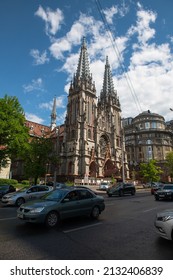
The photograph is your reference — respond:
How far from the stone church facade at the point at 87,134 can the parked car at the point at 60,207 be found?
145 feet

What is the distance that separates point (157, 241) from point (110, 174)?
58.9 meters

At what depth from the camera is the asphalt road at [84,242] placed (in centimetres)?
503

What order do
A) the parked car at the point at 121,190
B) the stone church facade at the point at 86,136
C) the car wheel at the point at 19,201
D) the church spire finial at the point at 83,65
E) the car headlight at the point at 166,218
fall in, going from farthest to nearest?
1. the church spire finial at the point at 83,65
2. the stone church facade at the point at 86,136
3. the parked car at the point at 121,190
4. the car wheel at the point at 19,201
5. the car headlight at the point at 166,218

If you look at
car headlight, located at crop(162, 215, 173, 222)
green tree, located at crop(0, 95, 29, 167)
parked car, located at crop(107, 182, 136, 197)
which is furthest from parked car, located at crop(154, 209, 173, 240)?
green tree, located at crop(0, 95, 29, 167)

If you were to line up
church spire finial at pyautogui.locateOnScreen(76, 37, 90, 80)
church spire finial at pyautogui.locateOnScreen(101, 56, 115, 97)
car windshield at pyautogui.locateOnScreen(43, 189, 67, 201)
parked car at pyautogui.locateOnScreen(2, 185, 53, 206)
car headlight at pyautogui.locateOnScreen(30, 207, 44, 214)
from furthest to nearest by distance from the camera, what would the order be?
church spire finial at pyautogui.locateOnScreen(101, 56, 115, 97)
church spire finial at pyautogui.locateOnScreen(76, 37, 90, 80)
parked car at pyautogui.locateOnScreen(2, 185, 53, 206)
car windshield at pyautogui.locateOnScreen(43, 189, 67, 201)
car headlight at pyautogui.locateOnScreen(30, 207, 44, 214)

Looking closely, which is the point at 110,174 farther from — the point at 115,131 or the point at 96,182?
the point at 115,131

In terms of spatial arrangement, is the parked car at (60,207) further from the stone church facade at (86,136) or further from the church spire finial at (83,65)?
the church spire finial at (83,65)

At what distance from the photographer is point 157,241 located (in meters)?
6.30

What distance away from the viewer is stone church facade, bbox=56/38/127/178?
199 ft

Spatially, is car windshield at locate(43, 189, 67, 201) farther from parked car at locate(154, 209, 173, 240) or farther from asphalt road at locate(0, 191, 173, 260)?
parked car at locate(154, 209, 173, 240)

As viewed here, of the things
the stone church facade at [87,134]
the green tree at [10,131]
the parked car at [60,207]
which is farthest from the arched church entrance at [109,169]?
the parked car at [60,207]

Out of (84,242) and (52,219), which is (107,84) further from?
(84,242)
